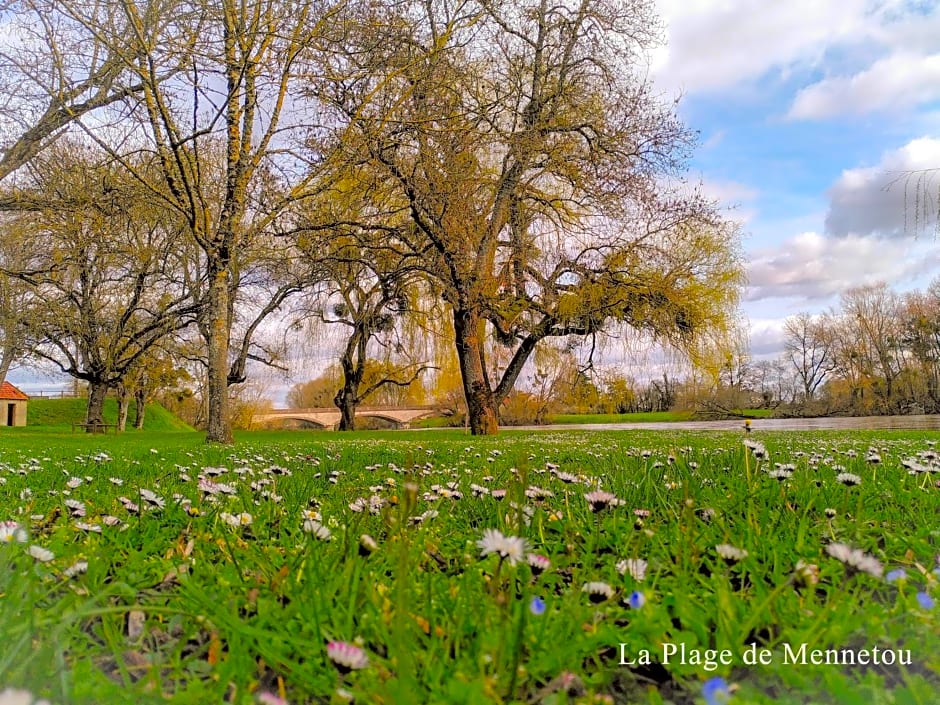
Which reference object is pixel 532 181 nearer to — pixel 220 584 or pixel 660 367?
pixel 660 367

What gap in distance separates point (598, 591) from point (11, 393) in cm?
5491

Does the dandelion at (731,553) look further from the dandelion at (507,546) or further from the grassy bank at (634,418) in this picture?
the grassy bank at (634,418)

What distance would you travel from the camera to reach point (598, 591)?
1.45 m

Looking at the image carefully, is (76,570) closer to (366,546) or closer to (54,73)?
(366,546)

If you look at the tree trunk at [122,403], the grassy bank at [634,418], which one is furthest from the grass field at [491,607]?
the grassy bank at [634,418]

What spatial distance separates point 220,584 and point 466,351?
45.5 ft

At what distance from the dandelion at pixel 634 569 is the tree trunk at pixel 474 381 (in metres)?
13.6

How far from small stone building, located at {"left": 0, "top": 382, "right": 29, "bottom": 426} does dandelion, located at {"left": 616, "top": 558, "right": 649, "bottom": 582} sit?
175 feet

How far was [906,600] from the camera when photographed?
146cm

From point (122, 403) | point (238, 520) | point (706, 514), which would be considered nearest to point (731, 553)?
point (706, 514)

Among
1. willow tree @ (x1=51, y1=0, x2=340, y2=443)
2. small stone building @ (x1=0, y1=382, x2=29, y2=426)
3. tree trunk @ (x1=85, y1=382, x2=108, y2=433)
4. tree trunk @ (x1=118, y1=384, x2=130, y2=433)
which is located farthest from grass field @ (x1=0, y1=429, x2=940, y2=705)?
small stone building @ (x1=0, y1=382, x2=29, y2=426)

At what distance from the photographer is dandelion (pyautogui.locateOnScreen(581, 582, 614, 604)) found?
56.7 inches

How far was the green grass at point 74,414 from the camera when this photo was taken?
42062 mm

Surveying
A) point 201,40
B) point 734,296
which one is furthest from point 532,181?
point 201,40
